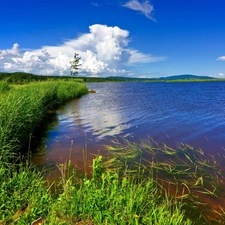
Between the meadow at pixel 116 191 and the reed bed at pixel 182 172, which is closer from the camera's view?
the meadow at pixel 116 191

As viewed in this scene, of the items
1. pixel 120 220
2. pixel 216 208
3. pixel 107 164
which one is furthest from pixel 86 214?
pixel 107 164

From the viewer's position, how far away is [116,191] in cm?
454

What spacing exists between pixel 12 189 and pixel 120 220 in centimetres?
282

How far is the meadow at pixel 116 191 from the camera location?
13.3 ft

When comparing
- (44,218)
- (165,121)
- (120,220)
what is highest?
(120,220)

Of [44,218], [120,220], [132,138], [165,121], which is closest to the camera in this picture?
[120,220]

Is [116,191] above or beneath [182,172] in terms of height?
above

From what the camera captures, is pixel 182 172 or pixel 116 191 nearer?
pixel 116 191

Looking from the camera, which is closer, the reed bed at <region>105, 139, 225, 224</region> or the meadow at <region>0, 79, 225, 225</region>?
the meadow at <region>0, 79, 225, 225</region>

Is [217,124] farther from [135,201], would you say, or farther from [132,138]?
[135,201]

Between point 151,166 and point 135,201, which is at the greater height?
point 135,201

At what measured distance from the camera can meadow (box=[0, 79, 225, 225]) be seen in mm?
4043

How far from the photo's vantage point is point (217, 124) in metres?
15.5

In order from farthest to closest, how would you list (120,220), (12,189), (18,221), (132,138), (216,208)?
(132,138) < (216,208) < (12,189) < (18,221) < (120,220)
